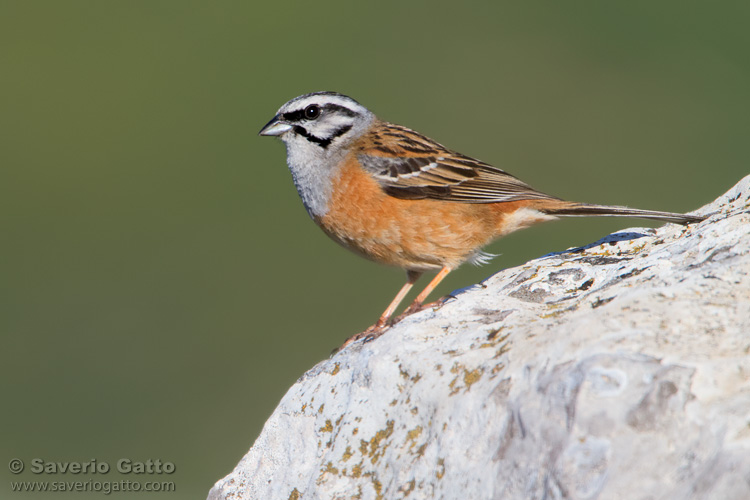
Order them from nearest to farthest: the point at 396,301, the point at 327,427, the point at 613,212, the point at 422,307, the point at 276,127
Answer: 1. the point at 327,427
2. the point at 422,307
3. the point at 613,212
4. the point at 396,301
5. the point at 276,127

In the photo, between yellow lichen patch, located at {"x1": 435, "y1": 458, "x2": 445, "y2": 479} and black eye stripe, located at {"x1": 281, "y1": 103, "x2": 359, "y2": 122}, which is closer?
yellow lichen patch, located at {"x1": 435, "y1": 458, "x2": 445, "y2": 479}

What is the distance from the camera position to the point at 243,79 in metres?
15.3

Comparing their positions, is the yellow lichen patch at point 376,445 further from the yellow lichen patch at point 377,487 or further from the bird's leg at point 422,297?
the bird's leg at point 422,297

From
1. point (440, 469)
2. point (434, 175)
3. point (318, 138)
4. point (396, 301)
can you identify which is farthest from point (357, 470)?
point (318, 138)

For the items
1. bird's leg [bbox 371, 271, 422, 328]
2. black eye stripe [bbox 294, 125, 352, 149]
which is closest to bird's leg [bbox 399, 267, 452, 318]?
bird's leg [bbox 371, 271, 422, 328]

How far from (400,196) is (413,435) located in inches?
98.7

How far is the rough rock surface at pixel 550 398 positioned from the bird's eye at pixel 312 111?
2.30 m

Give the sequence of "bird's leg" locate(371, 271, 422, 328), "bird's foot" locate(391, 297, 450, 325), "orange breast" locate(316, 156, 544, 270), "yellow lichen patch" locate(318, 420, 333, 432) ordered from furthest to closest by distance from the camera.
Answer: "orange breast" locate(316, 156, 544, 270) → "bird's leg" locate(371, 271, 422, 328) → "bird's foot" locate(391, 297, 450, 325) → "yellow lichen patch" locate(318, 420, 333, 432)

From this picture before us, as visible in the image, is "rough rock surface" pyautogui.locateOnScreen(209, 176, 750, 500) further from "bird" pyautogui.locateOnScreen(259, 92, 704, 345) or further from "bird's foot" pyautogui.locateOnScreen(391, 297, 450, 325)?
"bird" pyautogui.locateOnScreen(259, 92, 704, 345)

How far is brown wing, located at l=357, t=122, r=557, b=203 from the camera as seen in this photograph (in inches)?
226

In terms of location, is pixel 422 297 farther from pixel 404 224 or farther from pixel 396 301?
pixel 404 224

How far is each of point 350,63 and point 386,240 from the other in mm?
10959

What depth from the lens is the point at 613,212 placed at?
5.22 metres

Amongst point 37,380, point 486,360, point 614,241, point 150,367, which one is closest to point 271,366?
point 150,367
